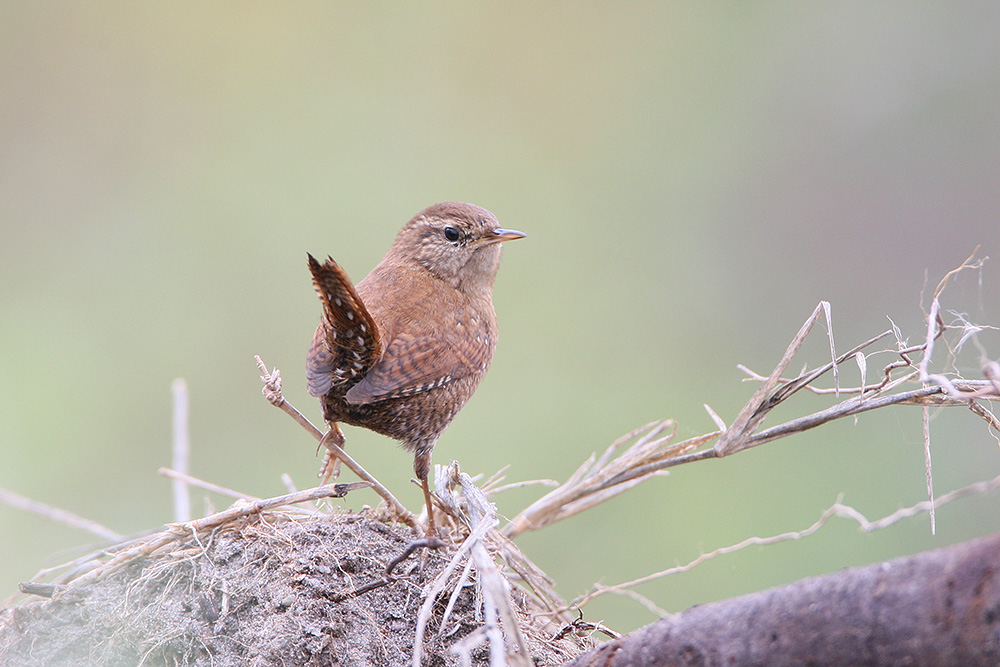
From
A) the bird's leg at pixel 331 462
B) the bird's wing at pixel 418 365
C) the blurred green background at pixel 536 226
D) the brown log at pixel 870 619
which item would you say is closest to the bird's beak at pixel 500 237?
the bird's wing at pixel 418 365

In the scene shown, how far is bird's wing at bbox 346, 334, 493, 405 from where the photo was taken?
8.96 ft

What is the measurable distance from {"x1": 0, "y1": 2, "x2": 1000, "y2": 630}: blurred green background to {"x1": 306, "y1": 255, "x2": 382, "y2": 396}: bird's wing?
6.81 ft

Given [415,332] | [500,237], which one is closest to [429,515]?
[415,332]

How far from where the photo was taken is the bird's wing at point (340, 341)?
2.40m

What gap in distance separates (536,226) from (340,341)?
3.50m

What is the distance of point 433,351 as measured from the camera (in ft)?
9.79

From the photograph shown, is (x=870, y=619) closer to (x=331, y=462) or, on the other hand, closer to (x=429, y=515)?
(x=429, y=515)

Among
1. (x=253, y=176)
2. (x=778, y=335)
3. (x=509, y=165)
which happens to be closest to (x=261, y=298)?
(x=253, y=176)

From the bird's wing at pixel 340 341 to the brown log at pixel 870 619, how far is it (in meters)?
1.40

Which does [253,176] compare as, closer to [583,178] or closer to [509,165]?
[509,165]

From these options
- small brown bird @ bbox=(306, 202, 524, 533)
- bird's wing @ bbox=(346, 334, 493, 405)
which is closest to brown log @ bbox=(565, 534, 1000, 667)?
small brown bird @ bbox=(306, 202, 524, 533)

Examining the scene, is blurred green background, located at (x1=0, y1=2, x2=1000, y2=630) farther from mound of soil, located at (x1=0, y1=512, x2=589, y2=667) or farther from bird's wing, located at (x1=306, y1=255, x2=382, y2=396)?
mound of soil, located at (x1=0, y1=512, x2=589, y2=667)

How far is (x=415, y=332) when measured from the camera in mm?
2994

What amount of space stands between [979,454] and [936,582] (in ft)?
12.6
